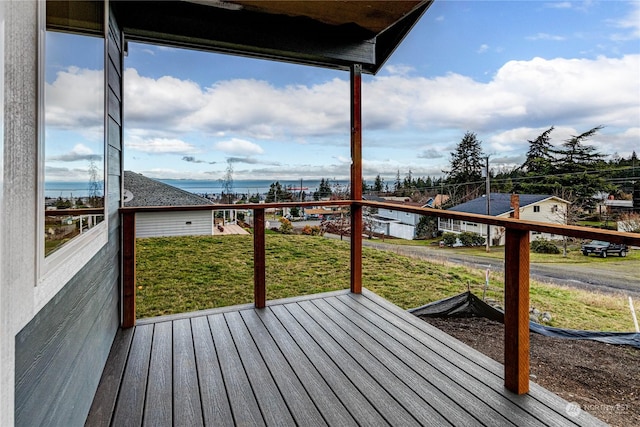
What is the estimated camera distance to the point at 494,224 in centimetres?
206

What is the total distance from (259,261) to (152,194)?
1114mm

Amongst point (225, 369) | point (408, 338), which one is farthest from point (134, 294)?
point (408, 338)

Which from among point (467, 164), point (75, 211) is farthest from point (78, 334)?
point (467, 164)

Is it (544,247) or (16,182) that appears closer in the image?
(16,182)

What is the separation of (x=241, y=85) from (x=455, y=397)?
128 inches

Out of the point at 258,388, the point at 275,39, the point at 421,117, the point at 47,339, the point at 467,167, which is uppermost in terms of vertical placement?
the point at 275,39

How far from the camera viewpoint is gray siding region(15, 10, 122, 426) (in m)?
0.88

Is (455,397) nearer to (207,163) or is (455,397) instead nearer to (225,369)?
(225,369)

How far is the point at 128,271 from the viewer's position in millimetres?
2791

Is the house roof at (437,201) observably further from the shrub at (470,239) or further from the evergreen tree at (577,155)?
the evergreen tree at (577,155)

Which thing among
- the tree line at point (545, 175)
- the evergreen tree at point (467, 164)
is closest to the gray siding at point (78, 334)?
the tree line at point (545, 175)

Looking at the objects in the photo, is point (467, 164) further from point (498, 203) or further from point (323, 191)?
point (323, 191)

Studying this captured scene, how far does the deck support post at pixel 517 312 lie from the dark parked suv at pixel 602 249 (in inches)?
16.6

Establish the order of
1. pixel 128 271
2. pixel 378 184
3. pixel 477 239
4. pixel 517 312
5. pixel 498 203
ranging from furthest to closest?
pixel 378 184, pixel 128 271, pixel 477 239, pixel 498 203, pixel 517 312
